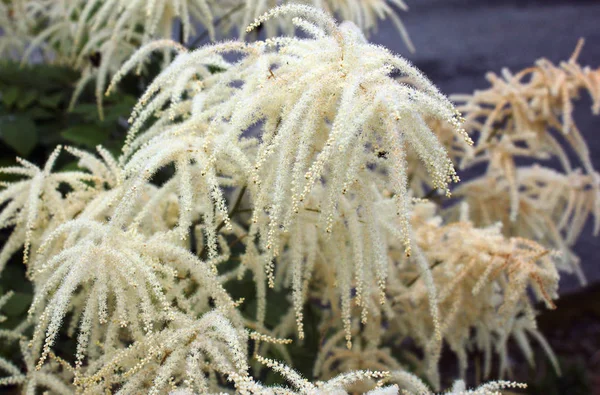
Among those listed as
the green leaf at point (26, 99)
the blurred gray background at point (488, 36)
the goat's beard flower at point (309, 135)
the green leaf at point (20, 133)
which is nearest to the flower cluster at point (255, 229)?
the goat's beard flower at point (309, 135)

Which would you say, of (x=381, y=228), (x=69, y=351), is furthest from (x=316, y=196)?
(x=69, y=351)

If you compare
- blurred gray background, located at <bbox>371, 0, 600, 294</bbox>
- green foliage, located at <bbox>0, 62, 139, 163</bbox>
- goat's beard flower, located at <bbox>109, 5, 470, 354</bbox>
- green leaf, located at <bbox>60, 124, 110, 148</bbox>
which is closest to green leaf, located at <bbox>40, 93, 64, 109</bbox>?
green foliage, located at <bbox>0, 62, 139, 163</bbox>

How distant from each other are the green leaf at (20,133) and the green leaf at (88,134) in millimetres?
155

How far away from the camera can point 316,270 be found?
56.3 inches

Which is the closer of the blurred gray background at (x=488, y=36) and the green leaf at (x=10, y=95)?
the green leaf at (x=10, y=95)

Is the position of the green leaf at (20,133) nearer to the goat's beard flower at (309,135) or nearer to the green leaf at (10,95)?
the green leaf at (10,95)

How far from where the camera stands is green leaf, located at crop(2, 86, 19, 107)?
158cm

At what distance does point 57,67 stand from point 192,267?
3.73ft

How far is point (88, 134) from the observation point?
4.65 ft

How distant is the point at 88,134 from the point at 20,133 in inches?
9.3

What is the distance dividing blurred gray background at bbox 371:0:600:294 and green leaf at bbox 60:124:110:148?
259 centimetres

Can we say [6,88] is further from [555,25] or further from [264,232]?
[555,25]

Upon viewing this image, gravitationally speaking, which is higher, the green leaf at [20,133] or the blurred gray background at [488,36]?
the green leaf at [20,133]

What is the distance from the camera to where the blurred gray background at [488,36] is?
3752mm
